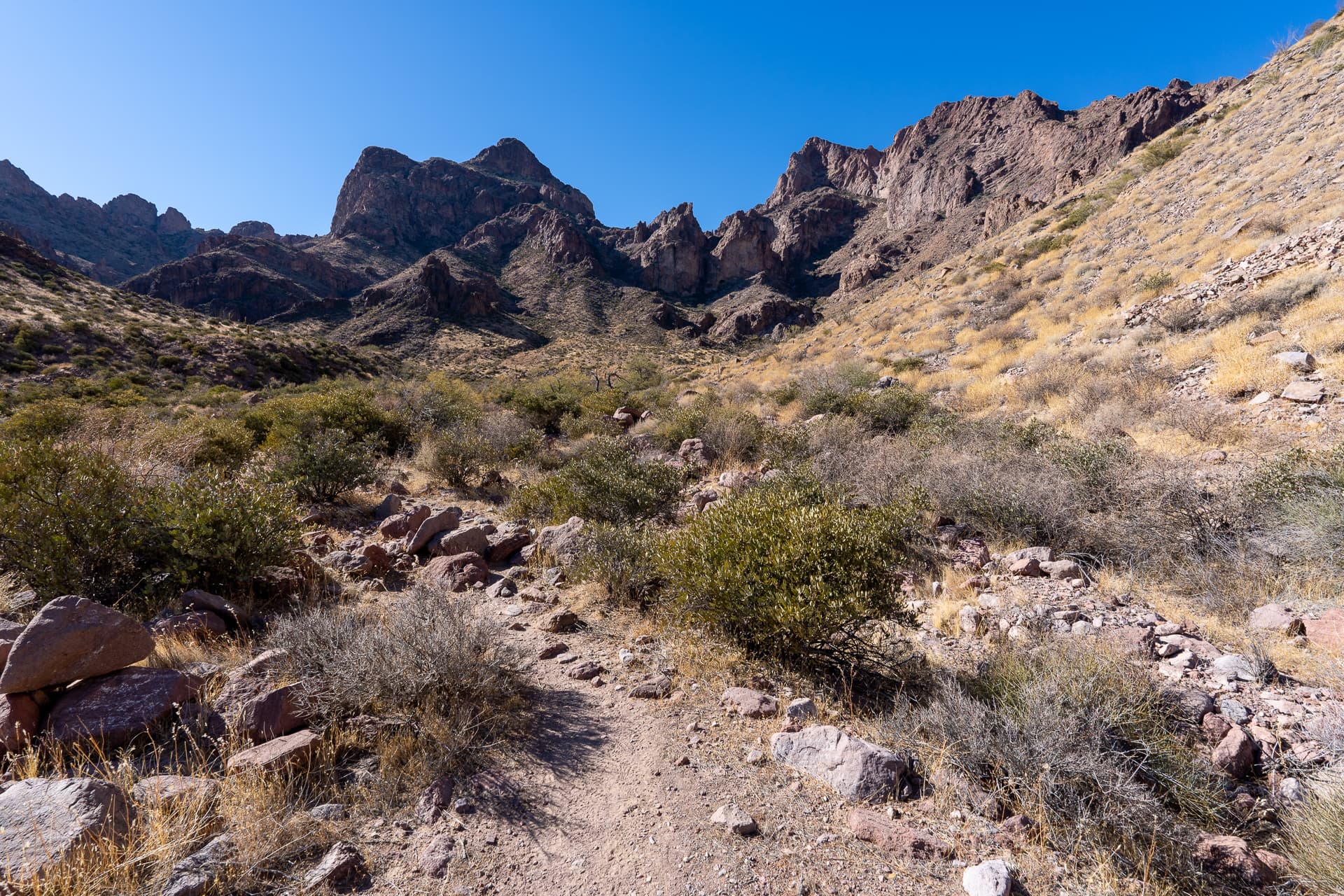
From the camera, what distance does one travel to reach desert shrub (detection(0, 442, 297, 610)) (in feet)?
12.8

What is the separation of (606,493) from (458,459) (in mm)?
3911

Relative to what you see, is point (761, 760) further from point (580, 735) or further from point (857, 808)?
point (580, 735)

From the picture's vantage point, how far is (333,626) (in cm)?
345

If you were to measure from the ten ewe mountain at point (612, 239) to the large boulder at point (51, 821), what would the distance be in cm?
4830

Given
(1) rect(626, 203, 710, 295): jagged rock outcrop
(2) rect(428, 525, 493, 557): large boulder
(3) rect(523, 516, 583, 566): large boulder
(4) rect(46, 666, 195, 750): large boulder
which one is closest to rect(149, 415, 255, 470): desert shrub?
(2) rect(428, 525, 493, 557): large boulder

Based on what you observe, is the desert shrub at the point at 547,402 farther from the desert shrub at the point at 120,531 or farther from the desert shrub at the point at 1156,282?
the desert shrub at the point at 1156,282

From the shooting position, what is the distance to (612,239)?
91562mm

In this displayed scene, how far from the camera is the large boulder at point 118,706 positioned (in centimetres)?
260

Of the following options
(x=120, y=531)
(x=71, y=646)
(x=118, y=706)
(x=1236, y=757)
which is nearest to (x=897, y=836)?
(x=1236, y=757)

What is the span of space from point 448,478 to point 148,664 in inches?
227

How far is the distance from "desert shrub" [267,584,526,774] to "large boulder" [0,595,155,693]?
75cm

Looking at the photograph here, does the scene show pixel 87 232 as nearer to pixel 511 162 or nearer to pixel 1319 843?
pixel 511 162

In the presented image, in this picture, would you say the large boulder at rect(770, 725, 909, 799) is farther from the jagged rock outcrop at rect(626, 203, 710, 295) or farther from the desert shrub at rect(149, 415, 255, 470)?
the jagged rock outcrop at rect(626, 203, 710, 295)

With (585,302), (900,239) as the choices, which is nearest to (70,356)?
(585,302)
